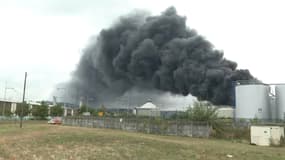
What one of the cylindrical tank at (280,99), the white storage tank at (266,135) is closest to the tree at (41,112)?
the cylindrical tank at (280,99)

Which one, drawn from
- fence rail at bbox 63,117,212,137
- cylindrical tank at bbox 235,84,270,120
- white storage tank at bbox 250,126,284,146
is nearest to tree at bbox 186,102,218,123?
fence rail at bbox 63,117,212,137

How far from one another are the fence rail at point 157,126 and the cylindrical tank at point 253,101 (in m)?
19.0

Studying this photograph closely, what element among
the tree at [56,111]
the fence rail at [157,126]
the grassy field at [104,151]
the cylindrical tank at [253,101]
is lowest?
the grassy field at [104,151]

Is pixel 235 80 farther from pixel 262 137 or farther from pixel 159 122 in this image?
pixel 262 137

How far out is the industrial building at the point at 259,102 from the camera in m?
51.2

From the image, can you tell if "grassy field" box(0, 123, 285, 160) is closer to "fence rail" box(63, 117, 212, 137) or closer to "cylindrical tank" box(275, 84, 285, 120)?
"fence rail" box(63, 117, 212, 137)

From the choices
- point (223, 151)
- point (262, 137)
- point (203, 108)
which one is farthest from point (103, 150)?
point (203, 108)

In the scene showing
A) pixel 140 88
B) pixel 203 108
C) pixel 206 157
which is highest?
pixel 140 88

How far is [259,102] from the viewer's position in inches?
2020

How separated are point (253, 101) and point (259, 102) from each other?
97 cm

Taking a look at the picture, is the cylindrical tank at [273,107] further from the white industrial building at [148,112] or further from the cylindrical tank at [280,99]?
the white industrial building at [148,112]

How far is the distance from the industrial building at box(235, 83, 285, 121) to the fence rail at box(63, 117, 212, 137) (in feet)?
62.4

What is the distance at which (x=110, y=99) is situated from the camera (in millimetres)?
101000

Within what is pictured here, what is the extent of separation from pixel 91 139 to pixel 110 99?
7778 cm
